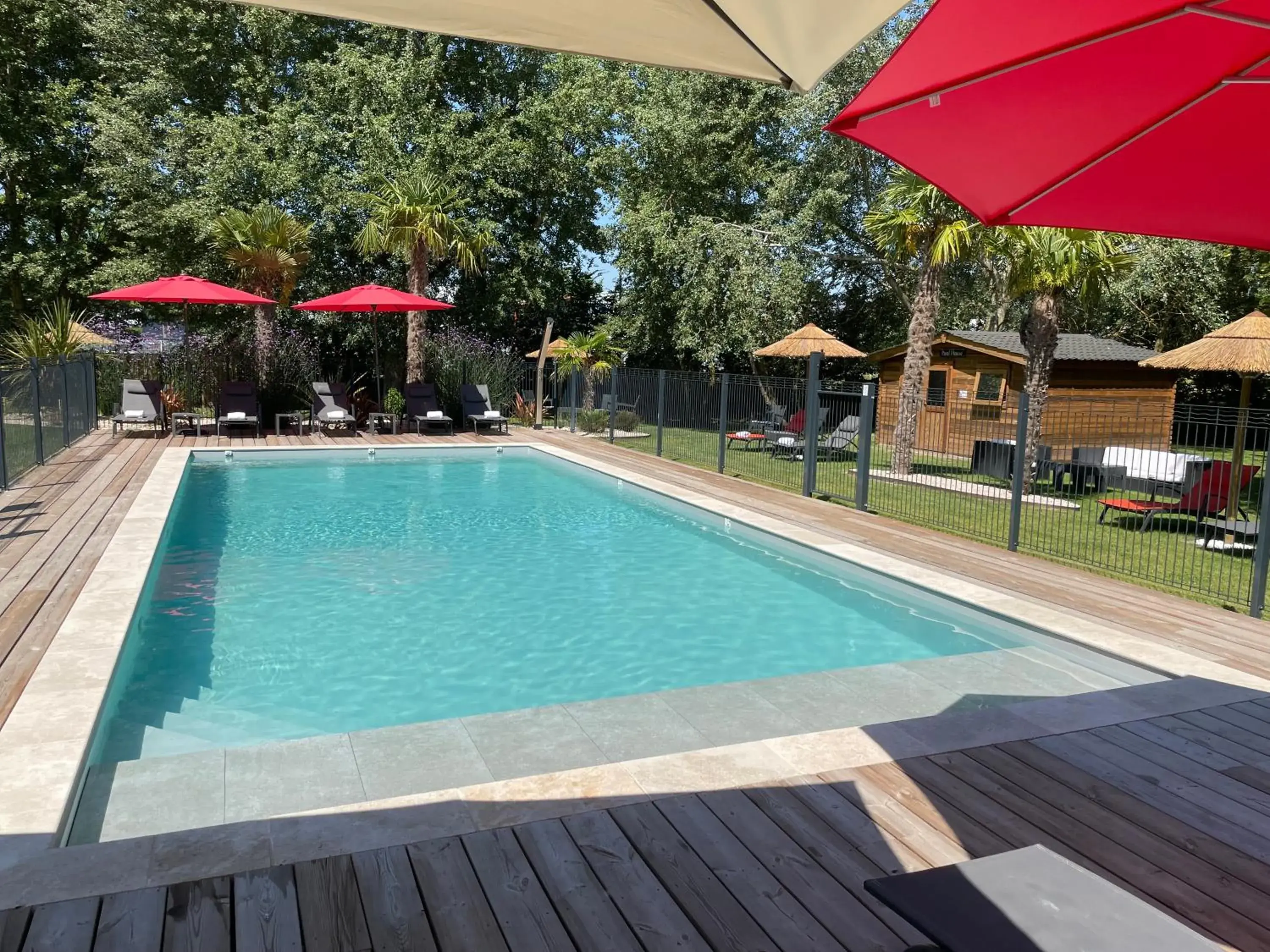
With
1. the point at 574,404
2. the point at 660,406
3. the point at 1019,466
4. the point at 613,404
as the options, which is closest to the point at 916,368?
the point at 660,406

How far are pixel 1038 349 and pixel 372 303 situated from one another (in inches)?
437

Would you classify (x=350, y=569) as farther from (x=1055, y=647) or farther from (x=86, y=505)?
(x=1055, y=647)

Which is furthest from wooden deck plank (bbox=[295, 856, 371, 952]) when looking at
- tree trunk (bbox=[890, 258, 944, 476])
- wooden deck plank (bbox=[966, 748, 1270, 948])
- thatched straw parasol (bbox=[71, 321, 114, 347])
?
thatched straw parasol (bbox=[71, 321, 114, 347])

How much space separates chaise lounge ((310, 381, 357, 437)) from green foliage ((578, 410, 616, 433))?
4570 millimetres

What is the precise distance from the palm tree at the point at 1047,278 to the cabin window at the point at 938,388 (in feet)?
17.7

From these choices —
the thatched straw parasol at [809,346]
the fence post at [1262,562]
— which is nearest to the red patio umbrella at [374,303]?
the thatched straw parasol at [809,346]

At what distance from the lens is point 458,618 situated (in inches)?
271

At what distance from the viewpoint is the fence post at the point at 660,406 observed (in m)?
14.9

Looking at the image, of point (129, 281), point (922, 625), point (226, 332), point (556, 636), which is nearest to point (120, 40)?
point (129, 281)

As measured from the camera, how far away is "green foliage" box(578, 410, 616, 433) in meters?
18.8

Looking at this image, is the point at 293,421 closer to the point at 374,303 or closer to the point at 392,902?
the point at 374,303

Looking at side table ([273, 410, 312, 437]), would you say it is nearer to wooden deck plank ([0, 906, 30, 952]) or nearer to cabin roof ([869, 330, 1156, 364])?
cabin roof ([869, 330, 1156, 364])

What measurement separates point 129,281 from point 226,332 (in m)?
2.32

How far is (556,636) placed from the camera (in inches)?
259
